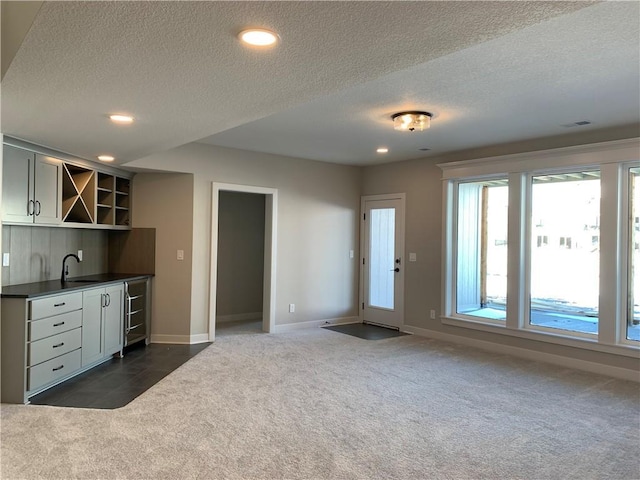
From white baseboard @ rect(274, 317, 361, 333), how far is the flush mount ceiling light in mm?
3576

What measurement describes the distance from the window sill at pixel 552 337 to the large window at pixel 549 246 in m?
0.01

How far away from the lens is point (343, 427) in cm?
328

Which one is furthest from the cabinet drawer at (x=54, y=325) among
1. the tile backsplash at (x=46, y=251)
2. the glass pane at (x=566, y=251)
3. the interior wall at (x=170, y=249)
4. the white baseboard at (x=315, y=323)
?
the glass pane at (x=566, y=251)

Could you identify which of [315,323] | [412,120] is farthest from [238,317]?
[412,120]

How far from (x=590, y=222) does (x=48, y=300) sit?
5560 millimetres

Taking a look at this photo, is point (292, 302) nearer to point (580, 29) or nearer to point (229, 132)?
point (229, 132)

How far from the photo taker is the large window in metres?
4.74

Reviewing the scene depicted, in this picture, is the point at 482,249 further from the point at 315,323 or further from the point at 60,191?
the point at 60,191

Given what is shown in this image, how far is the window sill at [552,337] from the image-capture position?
4680 mm

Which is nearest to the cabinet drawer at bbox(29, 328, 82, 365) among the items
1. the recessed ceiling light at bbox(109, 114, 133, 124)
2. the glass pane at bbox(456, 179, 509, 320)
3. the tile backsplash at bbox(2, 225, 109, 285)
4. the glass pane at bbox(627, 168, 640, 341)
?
the tile backsplash at bbox(2, 225, 109, 285)

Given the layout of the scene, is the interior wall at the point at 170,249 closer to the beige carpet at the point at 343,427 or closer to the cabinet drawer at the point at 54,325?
the beige carpet at the point at 343,427

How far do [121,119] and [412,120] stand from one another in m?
2.55

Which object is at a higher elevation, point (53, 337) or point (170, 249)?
point (170, 249)

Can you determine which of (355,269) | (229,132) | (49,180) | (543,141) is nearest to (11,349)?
(49,180)
